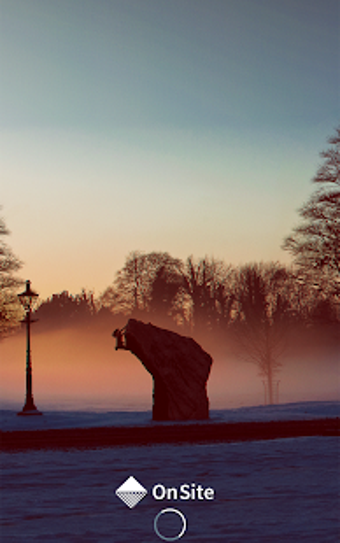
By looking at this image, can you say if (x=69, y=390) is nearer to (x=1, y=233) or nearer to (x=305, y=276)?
(x=1, y=233)

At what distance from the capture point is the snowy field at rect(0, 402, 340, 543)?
4.99m

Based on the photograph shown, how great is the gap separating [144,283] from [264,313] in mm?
13458

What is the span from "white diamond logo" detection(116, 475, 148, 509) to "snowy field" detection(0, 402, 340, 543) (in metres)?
0.07

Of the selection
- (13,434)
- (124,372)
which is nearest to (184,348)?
(13,434)

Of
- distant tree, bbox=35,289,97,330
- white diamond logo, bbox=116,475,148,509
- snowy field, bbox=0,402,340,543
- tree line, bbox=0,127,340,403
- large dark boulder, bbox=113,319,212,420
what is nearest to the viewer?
→ snowy field, bbox=0,402,340,543

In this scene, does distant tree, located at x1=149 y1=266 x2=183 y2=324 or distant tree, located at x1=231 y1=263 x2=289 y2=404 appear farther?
distant tree, located at x1=149 y1=266 x2=183 y2=324

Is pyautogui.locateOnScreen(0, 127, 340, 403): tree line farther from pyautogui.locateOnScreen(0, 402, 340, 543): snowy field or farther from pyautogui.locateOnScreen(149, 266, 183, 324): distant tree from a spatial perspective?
pyautogui.locateOnScreen(0, 402, 340, 543): snowy field

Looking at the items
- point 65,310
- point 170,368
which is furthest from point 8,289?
point 65,310

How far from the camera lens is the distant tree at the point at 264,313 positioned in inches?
1603

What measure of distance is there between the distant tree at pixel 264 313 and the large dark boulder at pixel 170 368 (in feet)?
59.5

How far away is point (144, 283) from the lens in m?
51.4

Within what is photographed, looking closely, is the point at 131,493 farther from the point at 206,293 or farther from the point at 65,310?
the point at 65,310

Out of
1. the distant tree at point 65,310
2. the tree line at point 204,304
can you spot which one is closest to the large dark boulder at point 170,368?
the tree line at point 204,304

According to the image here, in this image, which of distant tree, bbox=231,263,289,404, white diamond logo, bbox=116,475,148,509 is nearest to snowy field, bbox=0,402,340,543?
white diamond logo, bbox=116,475,148,509
